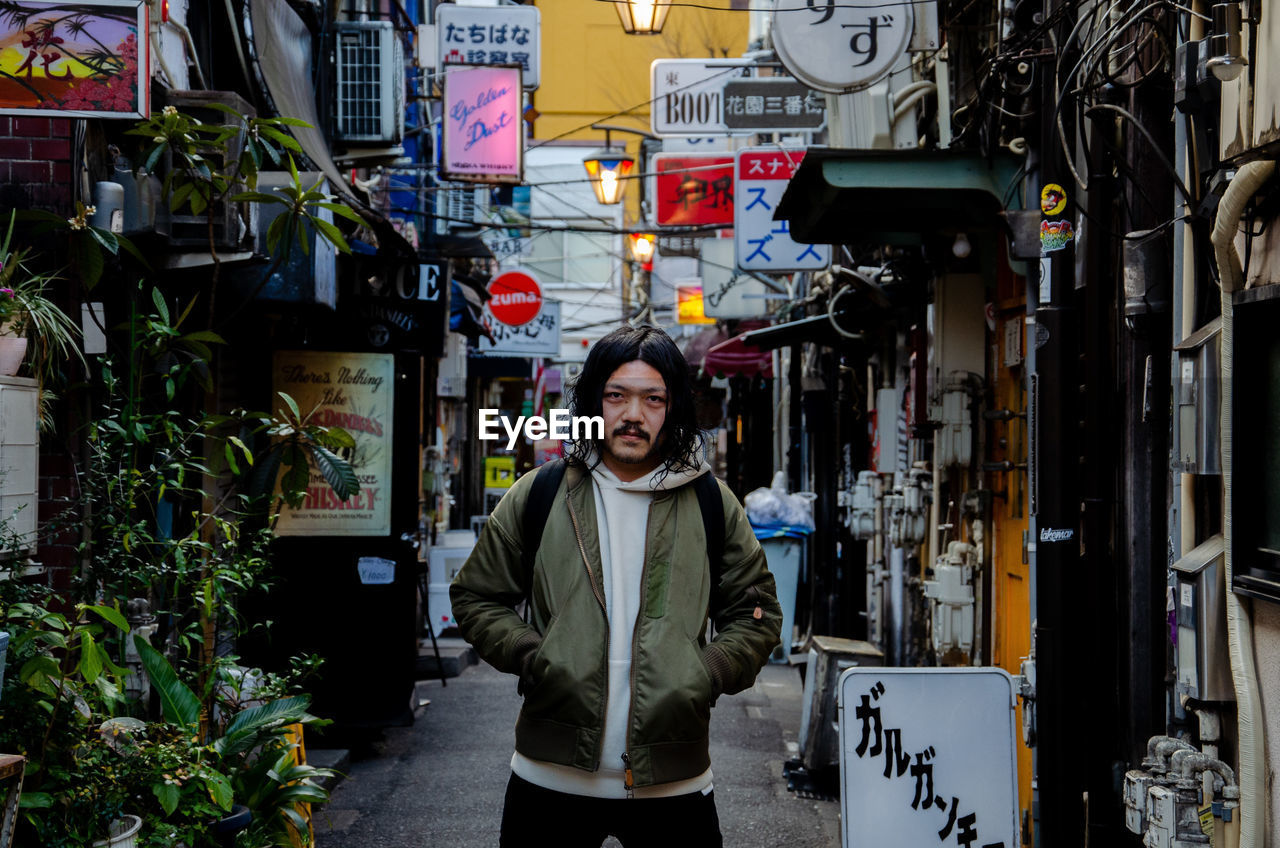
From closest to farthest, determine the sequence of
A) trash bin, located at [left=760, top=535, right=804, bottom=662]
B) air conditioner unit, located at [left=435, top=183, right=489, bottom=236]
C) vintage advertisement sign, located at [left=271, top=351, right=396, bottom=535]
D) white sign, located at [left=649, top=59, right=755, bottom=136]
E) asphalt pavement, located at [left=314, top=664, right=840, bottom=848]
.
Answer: asphalt pavement, located at [left=314, top=664, right=840, bottom=848] → vintage advertisement sign, located at [left=271, top=351, right=396, bottom=535] → trash bin, located at [left=760, top=535, right=804, bottom=662] → white sign, located at [left=649, top=59, right=755, bottom=136] → air conditioner unit, located at [left=435, top=183, right=489, bottom=236]

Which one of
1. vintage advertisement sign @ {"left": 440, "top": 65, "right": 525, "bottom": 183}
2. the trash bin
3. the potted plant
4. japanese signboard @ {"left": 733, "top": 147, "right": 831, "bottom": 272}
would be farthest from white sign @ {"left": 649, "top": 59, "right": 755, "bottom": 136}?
the potted plant

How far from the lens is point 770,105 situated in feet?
46.4

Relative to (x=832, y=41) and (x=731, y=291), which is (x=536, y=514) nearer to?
(x=832, y=41)

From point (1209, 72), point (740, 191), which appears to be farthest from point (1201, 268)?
point (740, 191)

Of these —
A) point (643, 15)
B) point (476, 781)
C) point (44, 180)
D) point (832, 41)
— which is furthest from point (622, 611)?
point (643, 15)

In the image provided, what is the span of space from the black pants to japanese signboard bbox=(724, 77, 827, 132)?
11186 millimetres

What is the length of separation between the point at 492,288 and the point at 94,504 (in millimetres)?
17528

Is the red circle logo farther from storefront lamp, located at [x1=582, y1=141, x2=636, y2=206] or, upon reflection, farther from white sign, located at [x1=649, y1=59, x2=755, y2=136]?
white sign, located at [x1=649, y1=59, x2=755, y2=136]

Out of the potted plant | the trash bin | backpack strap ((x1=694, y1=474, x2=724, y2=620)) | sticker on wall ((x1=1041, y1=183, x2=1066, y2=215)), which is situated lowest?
the trash bin

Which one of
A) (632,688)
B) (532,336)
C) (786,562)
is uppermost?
(532,336)

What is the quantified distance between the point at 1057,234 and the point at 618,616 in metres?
2.94

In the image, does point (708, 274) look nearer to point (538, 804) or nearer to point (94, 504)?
point (94, 504)

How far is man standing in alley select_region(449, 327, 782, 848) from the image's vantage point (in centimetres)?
368

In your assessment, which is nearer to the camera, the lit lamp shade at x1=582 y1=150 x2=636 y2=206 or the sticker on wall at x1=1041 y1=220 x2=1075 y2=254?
the sticker on wall at x1=1041 y1=220 x2=1075 y2=254
